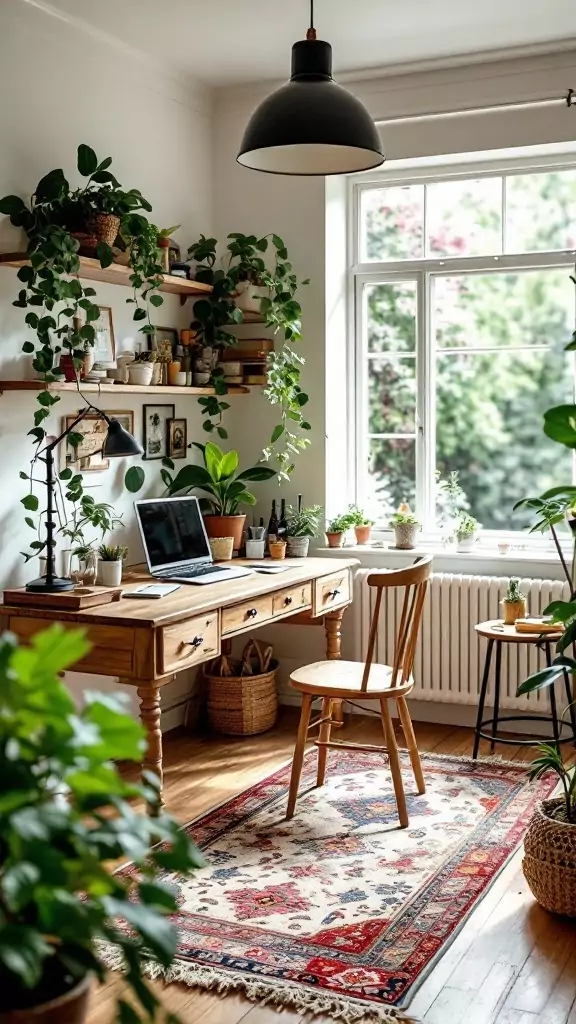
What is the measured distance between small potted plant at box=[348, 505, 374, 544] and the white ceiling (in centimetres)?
196

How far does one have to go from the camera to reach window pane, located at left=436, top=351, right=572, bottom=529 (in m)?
4.94

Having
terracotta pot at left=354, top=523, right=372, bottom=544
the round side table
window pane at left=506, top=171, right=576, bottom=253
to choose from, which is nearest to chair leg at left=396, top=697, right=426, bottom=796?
the round side table

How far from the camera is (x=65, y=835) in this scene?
4.02 feet

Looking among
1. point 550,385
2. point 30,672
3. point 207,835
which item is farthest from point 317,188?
point 30,672

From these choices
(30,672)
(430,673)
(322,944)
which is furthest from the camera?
(430,673)

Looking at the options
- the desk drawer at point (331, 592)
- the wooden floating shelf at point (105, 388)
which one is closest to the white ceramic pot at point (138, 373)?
the wooden floating shelf at point (105, 388)

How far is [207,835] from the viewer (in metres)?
3.61

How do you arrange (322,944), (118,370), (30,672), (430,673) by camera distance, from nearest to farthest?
1. (30,672)
2. (322,944)
3. (118,370)
4. (430,673)

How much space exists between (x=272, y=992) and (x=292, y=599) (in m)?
1.89

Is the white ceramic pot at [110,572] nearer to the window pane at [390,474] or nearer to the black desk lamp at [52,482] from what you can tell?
the black desk lamp at [52,482]

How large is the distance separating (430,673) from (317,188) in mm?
2238

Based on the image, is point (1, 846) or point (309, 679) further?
point (309, 679)

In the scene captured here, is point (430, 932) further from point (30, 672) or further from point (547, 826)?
point (30, 672)

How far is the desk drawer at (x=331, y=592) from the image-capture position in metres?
4.53
